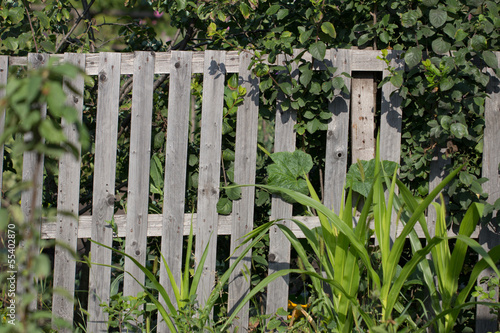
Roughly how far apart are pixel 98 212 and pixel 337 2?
5.78ft

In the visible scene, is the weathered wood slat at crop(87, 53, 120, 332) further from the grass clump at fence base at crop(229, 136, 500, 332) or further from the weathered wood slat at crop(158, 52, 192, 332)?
the grass clump at fence base at crop(229, 136, 500, 332)

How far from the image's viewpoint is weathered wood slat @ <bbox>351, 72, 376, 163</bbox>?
104 inches

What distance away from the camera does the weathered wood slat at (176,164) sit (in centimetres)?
250

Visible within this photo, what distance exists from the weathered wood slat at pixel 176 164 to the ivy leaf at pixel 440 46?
1.29 meters

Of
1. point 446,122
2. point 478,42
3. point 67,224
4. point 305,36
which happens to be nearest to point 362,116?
point 446,122

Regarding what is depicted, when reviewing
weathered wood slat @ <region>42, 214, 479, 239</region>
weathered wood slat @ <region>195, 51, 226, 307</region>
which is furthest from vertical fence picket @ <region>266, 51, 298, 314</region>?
weathered wood slat @ <region>195, 51, 226, 307</region>

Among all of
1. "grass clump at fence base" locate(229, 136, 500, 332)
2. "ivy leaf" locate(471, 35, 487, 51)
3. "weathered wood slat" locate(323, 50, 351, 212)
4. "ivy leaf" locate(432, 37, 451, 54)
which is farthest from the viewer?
"weathered wood slat" locate(323, 50, 351, 212)

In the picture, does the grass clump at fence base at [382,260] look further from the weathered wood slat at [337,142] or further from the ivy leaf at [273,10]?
the ivy leaf at [273,10]

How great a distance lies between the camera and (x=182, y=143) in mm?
2514

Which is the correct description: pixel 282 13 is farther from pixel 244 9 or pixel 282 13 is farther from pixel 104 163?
pixel 104 163

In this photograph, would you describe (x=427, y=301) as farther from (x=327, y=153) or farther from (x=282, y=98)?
(x=282, y=98)

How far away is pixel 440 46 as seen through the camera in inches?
97.4

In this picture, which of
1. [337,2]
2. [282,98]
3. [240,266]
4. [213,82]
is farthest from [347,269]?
[337,2]

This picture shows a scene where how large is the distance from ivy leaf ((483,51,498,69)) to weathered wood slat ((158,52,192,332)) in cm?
153
